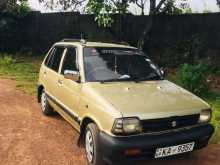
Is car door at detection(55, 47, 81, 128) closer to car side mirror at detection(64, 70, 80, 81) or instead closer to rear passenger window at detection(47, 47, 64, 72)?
car side mirror at detection(64, 70, 80, 81)

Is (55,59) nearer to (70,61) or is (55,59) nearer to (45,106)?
(70,61)

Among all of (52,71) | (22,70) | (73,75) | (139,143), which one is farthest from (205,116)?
(22,70)

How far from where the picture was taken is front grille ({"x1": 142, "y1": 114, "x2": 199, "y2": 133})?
499cm

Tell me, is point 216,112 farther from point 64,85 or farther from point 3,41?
point 3,41

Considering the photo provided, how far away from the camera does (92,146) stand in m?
5.39

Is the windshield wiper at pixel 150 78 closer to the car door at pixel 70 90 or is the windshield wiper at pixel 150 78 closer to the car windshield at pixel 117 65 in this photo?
the car windshield at pixel 117 65

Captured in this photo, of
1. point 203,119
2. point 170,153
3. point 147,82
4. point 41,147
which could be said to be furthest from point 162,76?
point 41,147

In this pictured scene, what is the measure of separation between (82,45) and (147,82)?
50.0 inches

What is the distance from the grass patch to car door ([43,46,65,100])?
289cm

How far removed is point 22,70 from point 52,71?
23.8 ft

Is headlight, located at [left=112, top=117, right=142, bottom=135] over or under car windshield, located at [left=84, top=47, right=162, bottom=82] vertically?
under

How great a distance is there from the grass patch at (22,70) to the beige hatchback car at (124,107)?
15.1 ft

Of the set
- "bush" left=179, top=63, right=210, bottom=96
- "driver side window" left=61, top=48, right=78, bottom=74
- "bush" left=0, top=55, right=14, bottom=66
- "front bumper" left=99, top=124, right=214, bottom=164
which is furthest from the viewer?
"bush" left=0, top=55, right=14, bottom=66

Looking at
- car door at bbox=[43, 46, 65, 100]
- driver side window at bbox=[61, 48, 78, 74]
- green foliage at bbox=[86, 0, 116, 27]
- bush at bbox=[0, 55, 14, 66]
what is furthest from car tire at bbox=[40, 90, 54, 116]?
bush at bbox=[0, 55, 14, 66]
